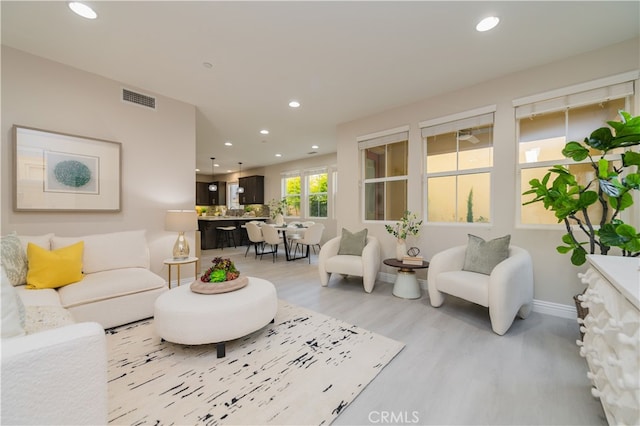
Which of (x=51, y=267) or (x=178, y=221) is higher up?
(x=178, y=221)

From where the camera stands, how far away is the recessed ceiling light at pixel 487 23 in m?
2.15

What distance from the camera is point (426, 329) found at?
243 cm

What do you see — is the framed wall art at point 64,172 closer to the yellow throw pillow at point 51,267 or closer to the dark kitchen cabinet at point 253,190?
the yellow throw pillow at point 51,267

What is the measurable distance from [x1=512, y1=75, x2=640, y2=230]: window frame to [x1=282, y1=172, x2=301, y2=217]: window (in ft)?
18.9

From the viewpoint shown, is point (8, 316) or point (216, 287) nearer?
point (8, 316)

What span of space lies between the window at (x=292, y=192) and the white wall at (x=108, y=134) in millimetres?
4298

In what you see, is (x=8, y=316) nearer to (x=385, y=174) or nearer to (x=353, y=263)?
(x=353, y=263)

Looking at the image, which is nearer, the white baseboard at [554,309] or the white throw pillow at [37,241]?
the white throw pillow at [37,241]

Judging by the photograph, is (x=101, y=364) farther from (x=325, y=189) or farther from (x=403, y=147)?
(x=325, y=189)

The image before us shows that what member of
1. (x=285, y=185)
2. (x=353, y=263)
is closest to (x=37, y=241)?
(x=353, y=263)

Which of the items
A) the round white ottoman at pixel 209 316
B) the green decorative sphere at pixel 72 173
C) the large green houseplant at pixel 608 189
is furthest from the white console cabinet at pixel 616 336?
the green decorative sphere at pixel 72 173

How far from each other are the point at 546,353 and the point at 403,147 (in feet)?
9.97

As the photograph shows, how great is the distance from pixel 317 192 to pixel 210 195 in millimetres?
5642

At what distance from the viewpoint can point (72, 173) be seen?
9.41 feet
